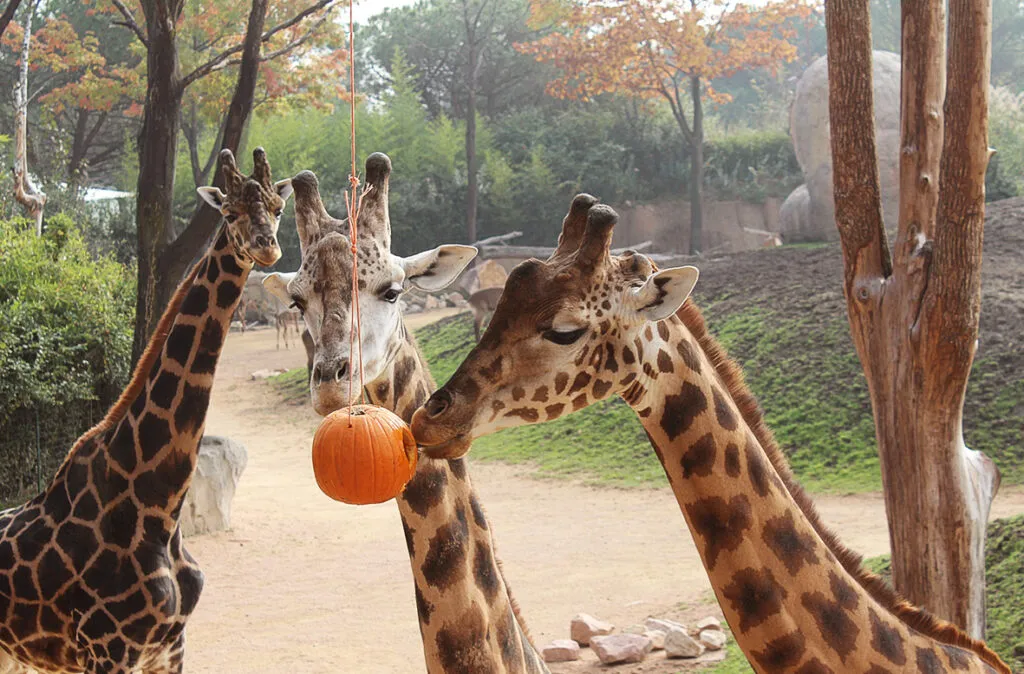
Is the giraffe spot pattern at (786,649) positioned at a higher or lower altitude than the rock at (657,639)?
higher

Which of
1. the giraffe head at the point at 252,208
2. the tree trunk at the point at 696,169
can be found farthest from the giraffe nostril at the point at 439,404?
the tree trunk at the point at 696,169

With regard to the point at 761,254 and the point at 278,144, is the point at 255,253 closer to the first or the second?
the point at 761,254

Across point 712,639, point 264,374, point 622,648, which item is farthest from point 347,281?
point 264,374

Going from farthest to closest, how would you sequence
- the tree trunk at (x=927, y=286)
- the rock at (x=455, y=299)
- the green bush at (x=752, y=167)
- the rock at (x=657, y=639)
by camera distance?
the green bush at (x=752, y=167), the rock at (x=455, y=299), the rock at (x=657, y=639), the tree trunk at (x=927, y=286)

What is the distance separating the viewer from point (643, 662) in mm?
6020

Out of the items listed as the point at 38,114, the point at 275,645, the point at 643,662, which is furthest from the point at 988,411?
the point at 38,114

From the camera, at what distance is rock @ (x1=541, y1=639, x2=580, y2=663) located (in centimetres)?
616

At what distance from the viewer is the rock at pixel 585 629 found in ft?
21.1

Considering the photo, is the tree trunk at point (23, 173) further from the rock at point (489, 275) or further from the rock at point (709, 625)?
the rock at point (709, 625)

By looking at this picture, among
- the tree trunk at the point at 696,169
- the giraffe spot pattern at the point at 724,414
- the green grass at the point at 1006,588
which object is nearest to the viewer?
the giraffe spot pattern at the point at 724,414

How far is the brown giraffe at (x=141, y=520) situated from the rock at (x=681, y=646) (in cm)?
310

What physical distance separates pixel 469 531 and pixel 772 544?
38.9 inches

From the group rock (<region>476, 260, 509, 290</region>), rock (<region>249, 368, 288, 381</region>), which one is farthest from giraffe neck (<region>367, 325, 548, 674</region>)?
rock (<region>476, 260, 509, 290</region>)

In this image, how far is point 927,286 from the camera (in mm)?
4227
